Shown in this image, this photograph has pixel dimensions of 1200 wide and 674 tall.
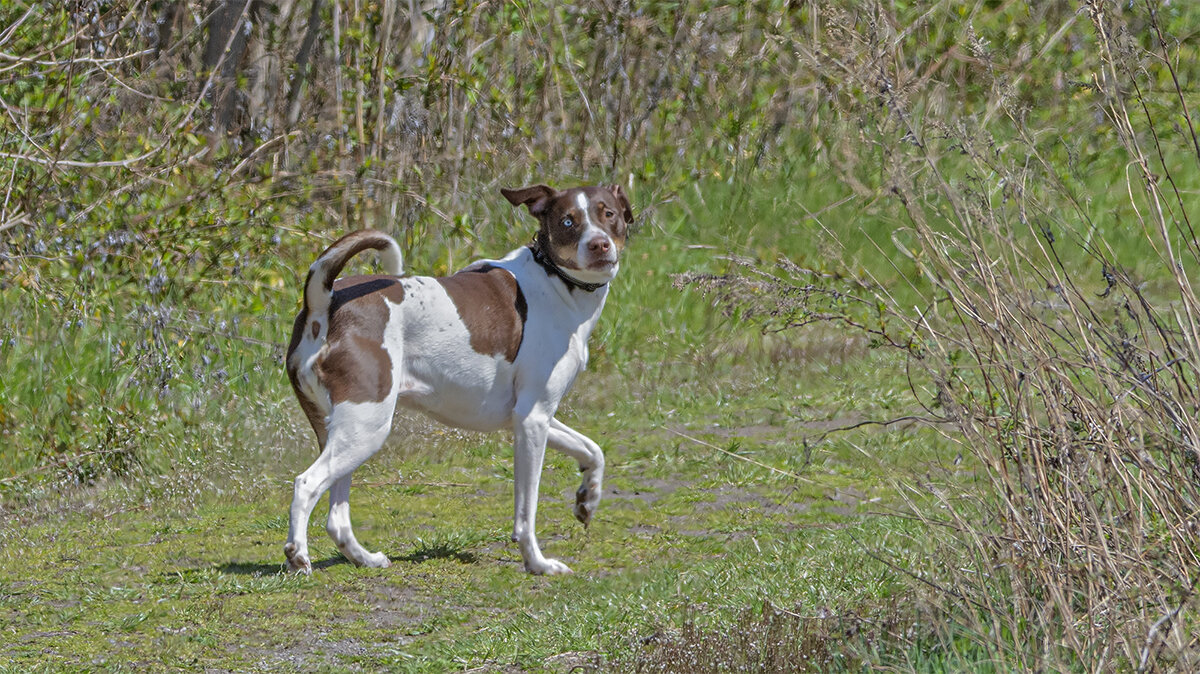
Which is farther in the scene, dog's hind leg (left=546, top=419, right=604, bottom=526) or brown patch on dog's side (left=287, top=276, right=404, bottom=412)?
dog's hind leg (left=546, top=419, right=604, bottom=526)

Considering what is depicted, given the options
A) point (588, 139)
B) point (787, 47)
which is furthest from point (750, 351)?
point (787, 47)

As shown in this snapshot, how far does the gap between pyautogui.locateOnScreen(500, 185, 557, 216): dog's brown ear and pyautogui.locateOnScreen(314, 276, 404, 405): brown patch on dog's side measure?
0.80 metres

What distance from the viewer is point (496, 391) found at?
20.6ft

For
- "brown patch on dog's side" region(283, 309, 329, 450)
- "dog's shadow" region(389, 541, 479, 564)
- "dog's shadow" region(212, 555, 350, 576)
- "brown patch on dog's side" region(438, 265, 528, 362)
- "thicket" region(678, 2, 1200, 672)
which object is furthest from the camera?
"dog's shadow" region(389, 541, 479, 564)

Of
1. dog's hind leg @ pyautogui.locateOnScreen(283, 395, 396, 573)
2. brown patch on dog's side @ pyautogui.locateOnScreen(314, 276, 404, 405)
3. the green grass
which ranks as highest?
brown patch on dog's side @ pyautogui.locateOnScreen(314, 276, 404, 405)

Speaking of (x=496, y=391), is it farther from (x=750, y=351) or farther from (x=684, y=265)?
(x=684, y=265)

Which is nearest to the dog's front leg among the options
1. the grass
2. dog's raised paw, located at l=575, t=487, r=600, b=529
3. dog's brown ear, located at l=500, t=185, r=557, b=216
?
the grass

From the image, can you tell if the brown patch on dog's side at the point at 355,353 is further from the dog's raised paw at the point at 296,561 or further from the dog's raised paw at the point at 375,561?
the dog's raised paw at the point at 375,561

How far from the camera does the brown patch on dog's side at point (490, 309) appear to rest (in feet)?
20.2

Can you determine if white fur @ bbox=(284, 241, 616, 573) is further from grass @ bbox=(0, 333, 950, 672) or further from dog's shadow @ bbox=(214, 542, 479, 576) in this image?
grass @ bbox=(0, 333, 950, 672)

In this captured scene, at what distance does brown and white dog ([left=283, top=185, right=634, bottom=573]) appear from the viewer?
5812 millimetres

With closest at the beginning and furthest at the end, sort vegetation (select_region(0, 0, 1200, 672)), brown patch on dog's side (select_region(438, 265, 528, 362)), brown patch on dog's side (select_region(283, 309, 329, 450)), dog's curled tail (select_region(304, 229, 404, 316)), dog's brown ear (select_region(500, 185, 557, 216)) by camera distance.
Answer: vegetation (select_region(0, 0, 1200, 672)) < dog's curled tail (select_region(304, 229, 404, 316)) < brown patch on dog's side (select_region(283, 309, 329, 450)) < brown patch on dog's side (select_region(438, 265, 528, 362)) < dog's brown ear (select_region(500, 185, 557, 216))

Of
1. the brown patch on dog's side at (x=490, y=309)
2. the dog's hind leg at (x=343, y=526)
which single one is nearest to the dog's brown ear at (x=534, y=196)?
the brown patch on dog's side at (x=490, y=309)

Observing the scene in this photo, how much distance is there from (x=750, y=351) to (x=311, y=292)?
4.78 meters
